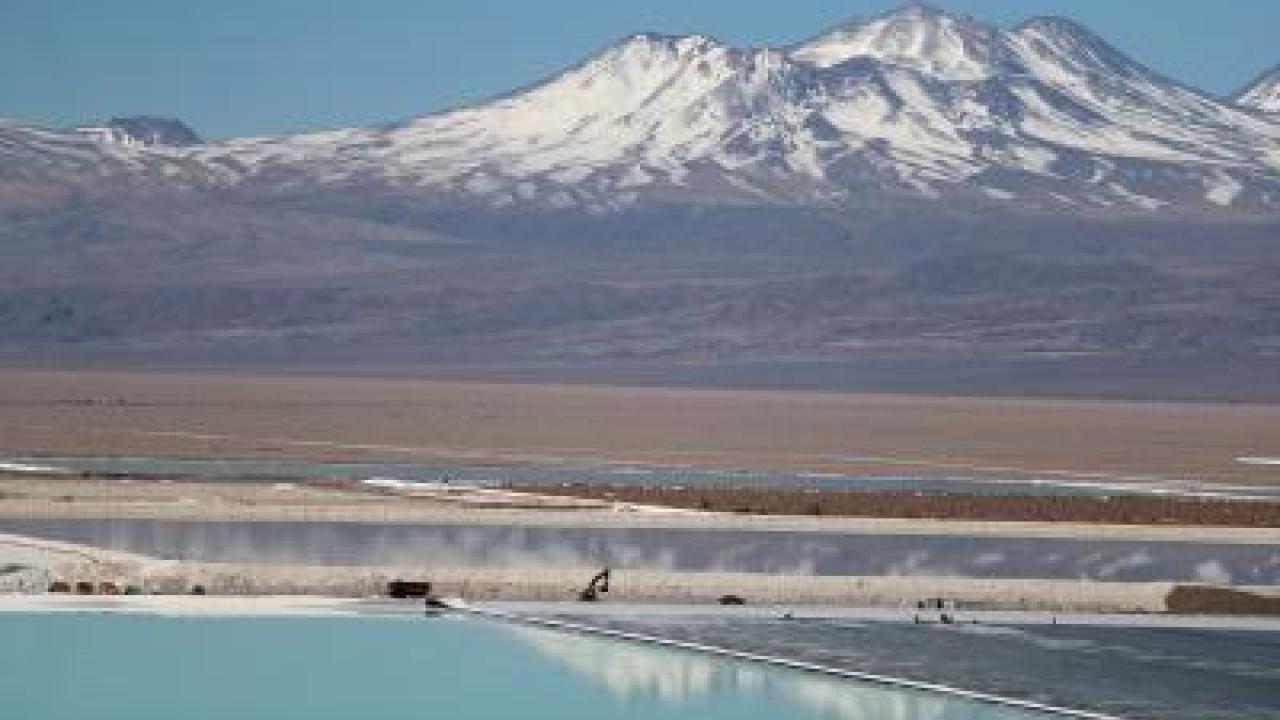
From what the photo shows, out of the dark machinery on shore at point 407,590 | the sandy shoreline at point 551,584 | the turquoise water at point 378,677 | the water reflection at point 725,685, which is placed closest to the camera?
the turquoise water at point 378,677

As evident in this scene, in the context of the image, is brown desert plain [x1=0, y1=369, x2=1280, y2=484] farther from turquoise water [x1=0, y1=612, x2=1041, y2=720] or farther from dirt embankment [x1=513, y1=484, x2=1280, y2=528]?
turquoise water [x1=0, y1=612, x2=1041, y2=720]

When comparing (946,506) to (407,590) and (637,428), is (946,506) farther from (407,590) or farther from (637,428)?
(637,428)

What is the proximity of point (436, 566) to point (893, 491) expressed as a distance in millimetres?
18141

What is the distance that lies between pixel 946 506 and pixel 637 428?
1283 inches

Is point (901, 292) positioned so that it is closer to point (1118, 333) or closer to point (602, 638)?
point (1118, 333)

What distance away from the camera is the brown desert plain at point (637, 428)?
65.9 metres

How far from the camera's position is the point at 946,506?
4962 centimetres

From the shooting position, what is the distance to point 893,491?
53.8 meters

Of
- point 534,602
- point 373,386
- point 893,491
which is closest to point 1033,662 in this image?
point 534,602

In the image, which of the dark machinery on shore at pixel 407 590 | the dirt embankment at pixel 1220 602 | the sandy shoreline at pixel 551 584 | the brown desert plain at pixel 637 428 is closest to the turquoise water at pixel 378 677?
the dark machinery on shore at pixel 407 590

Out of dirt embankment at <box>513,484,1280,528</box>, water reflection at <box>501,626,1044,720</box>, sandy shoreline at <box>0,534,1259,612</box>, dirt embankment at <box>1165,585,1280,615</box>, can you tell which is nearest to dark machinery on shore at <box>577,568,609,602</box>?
sandy shoreline at <box>0,534,1259,612</box>

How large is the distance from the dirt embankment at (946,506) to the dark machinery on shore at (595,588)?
12164 millimetres

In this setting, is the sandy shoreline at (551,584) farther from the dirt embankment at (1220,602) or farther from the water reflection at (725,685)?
the water reflection at (725,685)

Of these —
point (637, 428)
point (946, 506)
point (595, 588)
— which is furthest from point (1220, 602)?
point (637, 428)
